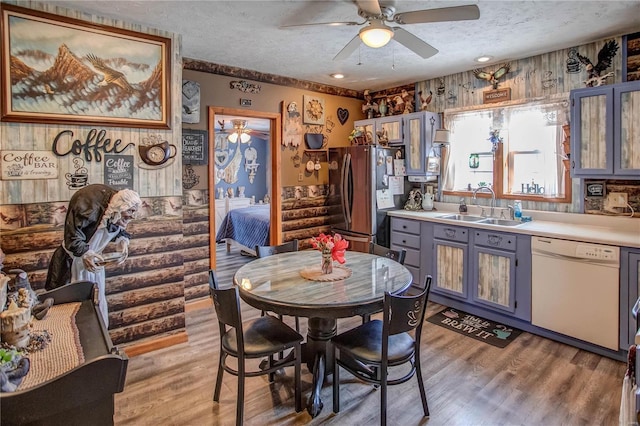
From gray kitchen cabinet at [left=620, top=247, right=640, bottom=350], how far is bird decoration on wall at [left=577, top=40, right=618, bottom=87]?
5.00 ft

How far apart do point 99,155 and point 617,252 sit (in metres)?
3.88

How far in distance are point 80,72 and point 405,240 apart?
3.44 m

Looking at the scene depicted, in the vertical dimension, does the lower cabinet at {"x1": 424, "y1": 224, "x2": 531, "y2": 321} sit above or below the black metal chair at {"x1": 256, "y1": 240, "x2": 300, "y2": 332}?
below

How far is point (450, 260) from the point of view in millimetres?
3910

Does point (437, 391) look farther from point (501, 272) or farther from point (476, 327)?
point (501, 272)

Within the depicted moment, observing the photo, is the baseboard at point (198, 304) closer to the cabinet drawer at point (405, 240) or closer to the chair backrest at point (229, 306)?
the chair backrest at point (229, 306)


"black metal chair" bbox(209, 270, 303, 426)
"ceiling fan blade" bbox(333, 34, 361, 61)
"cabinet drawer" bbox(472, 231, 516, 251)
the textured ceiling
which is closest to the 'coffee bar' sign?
the textured ceiling

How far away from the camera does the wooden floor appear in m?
2.22

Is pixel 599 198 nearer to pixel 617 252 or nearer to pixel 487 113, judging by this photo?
pixel 617 252

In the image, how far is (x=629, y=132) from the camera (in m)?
2.93

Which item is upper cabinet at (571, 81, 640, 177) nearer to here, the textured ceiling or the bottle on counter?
the textured ceiling

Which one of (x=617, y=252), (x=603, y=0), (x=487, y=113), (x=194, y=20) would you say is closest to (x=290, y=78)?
(x=194, y=20)

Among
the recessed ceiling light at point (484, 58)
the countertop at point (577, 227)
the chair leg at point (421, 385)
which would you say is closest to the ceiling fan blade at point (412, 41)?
the recessed ceiling light at point (484, 58)

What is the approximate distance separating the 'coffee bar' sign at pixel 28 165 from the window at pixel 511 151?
13.2ft
